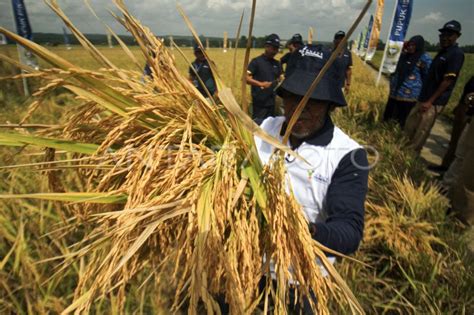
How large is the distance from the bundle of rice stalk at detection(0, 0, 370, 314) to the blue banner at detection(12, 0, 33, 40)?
7912mm

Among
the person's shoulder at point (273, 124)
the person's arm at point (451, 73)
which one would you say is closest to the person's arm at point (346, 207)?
the person's shoulder at point (273, 124)

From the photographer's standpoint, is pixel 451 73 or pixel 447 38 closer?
pixel 451 73

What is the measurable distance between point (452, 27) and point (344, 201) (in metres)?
4.69

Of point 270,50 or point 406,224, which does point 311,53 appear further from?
point 270,50

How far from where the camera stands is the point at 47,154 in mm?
860

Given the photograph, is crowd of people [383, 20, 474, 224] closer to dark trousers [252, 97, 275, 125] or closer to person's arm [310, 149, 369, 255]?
dark trousers [252, 97, 275, 125]

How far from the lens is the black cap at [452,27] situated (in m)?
4.34

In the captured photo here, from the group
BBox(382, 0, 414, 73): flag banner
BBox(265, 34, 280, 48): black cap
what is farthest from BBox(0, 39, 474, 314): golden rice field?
BBox(382, 0, 414, 73): flag banner

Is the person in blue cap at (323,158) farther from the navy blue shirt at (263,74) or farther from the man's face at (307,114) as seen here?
the navy blue shirt at (263,74)

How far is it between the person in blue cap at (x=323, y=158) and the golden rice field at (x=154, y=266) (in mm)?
207

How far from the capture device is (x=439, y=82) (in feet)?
14.9

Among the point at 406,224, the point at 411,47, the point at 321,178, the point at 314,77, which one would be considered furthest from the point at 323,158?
the point at 411,47

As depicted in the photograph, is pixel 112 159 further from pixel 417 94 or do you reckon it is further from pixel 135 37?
pixel 417 94

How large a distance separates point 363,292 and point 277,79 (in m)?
4.33
